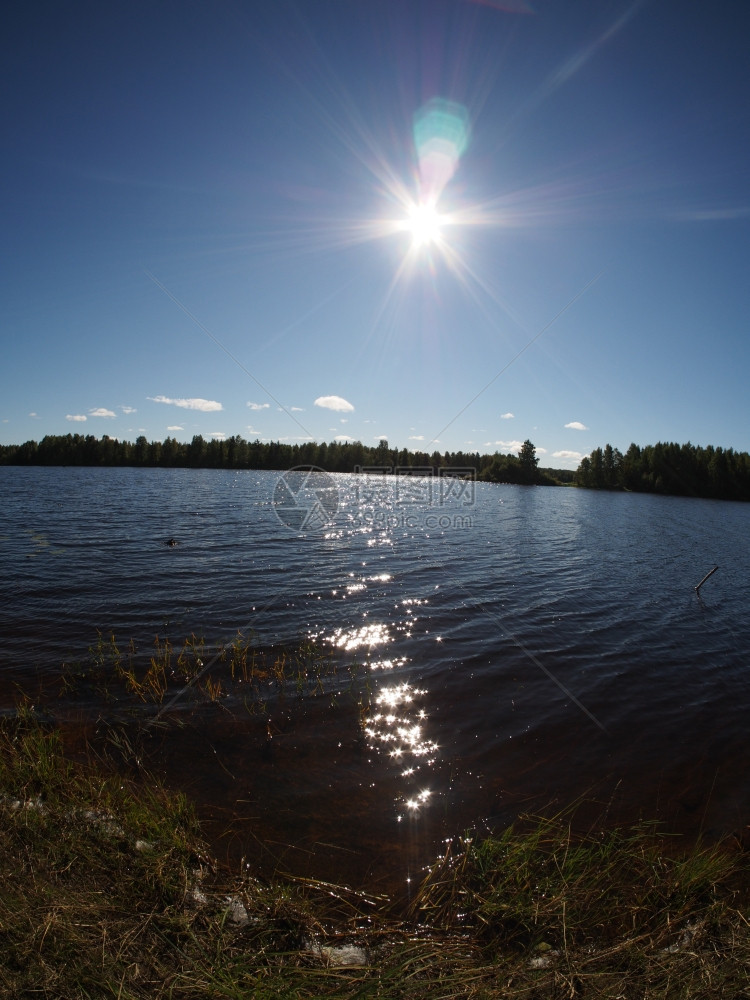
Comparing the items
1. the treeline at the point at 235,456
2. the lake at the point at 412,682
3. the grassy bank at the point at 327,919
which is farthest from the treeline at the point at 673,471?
the grassy bank at the point at 327,919

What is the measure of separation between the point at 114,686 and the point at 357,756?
5.81m

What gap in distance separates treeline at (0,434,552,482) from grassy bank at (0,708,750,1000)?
6174 inches

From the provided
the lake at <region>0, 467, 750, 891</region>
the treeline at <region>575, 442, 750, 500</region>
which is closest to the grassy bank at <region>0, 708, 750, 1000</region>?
the lake at <region>0, 467, 750, 891</region>

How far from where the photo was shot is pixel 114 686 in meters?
9.75

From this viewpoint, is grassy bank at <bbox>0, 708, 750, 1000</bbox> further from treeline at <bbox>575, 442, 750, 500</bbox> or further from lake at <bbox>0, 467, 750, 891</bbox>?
treeline at <bbox>575, 442, 750, 500</bbox>

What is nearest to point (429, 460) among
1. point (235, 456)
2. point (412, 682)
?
point (235, 456)

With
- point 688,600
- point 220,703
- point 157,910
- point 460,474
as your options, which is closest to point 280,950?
point 157,910

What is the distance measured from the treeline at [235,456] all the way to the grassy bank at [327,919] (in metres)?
157

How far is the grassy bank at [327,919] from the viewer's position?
10.6 feet

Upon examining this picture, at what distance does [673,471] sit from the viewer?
130 m

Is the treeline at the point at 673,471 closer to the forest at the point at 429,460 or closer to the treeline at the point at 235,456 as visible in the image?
the forest at the point at 429,460

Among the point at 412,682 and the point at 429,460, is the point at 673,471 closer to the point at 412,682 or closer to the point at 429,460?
the point at 429,460

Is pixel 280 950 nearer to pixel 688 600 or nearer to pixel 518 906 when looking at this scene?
pixel 518 906

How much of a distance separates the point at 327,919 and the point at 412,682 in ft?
21.1
